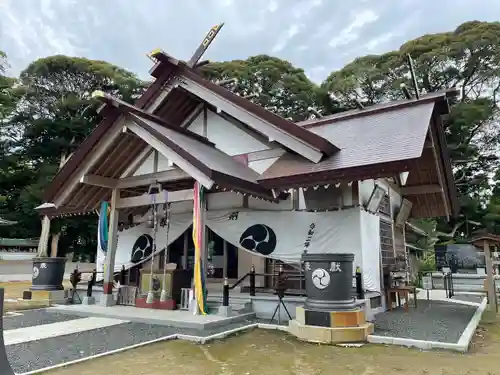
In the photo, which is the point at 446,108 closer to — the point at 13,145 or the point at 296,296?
the point at 296,296

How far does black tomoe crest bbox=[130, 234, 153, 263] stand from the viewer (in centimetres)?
1075

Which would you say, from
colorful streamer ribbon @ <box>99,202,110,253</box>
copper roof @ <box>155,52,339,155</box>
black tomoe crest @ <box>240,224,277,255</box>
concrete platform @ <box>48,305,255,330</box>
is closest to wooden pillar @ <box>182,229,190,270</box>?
colorful streamer ribbon @ <box>99,202,110,253</box>

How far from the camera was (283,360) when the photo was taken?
496 centimetres

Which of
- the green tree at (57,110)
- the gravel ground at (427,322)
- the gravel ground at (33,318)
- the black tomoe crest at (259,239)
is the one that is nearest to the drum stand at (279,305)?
the black tomoe crest at (259,239)

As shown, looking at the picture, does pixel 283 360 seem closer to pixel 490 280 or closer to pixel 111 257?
pixel 111 257

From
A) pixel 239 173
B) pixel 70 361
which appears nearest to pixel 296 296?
pixel 239 173

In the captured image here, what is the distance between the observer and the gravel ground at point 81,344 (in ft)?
15.8

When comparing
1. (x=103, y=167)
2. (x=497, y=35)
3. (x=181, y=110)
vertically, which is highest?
(x=497, y=35)

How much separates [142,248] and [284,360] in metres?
6.93

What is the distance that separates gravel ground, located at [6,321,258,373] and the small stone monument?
1.59 meters

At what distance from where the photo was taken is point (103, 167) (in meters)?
9.51

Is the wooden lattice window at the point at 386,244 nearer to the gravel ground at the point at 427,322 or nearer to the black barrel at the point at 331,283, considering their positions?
the gravel ground at the point at 427,322

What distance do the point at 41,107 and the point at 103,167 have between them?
2577 centimetres

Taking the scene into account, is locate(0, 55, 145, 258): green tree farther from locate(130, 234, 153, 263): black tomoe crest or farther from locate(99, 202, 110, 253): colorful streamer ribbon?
locate(99, 202, 110, 253): colorful streamer ribbon
